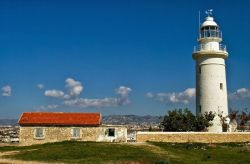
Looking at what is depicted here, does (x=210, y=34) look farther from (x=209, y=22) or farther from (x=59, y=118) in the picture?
(x=59, y=118)

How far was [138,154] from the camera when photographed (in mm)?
28969

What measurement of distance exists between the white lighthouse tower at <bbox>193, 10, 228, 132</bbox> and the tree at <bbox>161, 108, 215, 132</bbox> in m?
1.20

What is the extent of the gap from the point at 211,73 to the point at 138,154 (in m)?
17.0

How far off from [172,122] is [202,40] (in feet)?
28.7

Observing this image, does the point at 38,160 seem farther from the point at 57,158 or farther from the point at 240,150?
the point at 240,150

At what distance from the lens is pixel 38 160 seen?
27.1m

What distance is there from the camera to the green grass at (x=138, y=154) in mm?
27047

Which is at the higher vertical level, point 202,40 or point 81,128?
point 202,40

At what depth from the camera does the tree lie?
41.6m

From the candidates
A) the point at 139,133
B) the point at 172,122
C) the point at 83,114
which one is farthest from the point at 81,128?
the point at 172,122

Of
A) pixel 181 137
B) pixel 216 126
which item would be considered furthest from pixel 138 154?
pixel 216 126

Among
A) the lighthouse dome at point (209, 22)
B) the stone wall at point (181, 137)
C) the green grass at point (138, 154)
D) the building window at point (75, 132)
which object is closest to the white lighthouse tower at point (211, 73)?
the lighthouse dome at point (209, 22)

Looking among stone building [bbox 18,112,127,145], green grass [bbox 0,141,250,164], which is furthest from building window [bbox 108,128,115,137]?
green grass [bbox 0,141,250,164]

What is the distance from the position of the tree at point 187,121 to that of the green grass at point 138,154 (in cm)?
628
